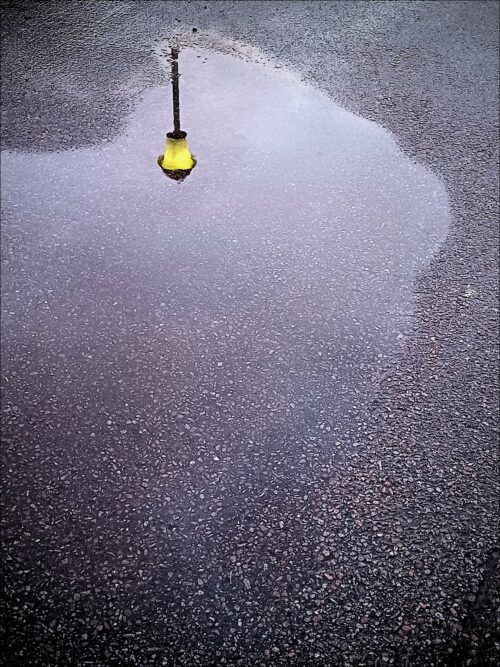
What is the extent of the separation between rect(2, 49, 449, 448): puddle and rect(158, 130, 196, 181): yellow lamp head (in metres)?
0.09

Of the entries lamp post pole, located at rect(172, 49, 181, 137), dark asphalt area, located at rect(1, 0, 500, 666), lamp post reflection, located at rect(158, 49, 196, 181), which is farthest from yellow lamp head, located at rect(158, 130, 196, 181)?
dark asphalt area, located at rect(1, 0, 500, 666)

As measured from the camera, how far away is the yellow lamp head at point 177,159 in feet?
16.1

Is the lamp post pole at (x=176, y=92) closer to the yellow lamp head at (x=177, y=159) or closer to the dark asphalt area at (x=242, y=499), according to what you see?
the yellow lamp head at (x=177, y=159)

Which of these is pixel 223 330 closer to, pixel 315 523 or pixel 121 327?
Result: pixel 121 327

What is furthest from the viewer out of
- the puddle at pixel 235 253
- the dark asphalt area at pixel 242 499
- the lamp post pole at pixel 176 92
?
the lamp post pole at pixel 176 92

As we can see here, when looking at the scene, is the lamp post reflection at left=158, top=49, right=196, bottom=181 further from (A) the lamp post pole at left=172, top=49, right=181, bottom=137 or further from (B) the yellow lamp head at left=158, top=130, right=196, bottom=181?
(A) the lamp post pole at left=172, top=49, right=181, bottom=137

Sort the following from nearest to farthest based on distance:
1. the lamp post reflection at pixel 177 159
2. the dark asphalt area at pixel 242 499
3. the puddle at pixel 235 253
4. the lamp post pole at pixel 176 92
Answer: the dark asphalt area at pixel 242 499 → the puddle at pixel 235 253 → the lamp post reflection at pixel 177 159 → the lamp post pole at pixel 176 92

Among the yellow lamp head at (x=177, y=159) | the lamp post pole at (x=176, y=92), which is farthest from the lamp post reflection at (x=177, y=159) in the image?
the lamp post pole at (x=176, y=92)

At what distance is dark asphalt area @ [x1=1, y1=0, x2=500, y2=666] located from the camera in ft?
8.48

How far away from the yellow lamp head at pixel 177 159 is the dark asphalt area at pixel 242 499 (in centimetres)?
141

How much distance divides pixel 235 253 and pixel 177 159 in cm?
121

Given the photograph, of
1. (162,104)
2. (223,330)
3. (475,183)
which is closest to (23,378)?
(223,330)

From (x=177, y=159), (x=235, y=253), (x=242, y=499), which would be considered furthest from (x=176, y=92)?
(x=242, y=499)

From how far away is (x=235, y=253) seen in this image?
4355mm
